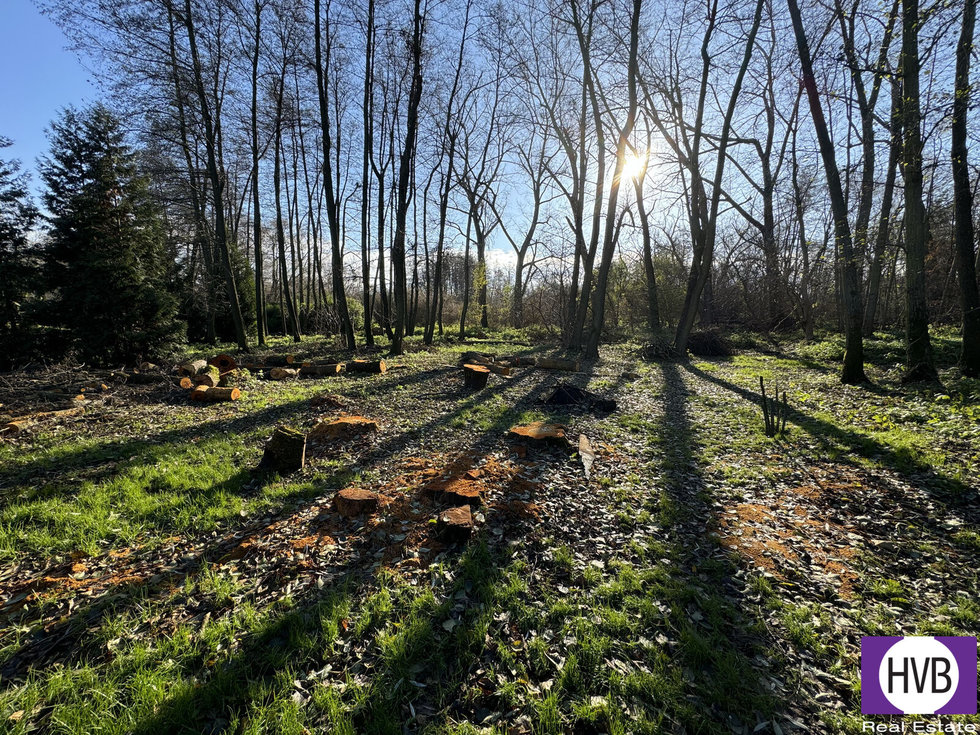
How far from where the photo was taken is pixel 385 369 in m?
11.0

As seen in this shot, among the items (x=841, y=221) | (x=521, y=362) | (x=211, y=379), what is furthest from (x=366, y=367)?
(x=841, y=221)

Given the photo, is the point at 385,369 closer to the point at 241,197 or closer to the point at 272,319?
the point at 272,319

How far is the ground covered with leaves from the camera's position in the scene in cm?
211

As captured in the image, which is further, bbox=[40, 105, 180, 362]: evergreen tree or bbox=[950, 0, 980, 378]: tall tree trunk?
bbox=[40, 105, 180, 362]: evergreen tree

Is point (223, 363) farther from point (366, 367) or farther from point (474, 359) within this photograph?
point (474, 359)

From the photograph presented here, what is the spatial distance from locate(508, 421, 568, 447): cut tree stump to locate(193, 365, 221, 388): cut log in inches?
262

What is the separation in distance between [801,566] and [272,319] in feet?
90.8

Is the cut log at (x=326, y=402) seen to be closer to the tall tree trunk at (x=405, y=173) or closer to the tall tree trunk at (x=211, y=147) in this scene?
the tall tree trunk at (x=405, y=173)

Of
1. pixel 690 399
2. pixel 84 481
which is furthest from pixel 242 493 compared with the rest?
pixel 690 399

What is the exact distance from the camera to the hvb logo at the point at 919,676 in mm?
2088

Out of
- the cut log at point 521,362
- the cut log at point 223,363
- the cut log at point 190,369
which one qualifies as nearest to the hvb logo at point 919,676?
the cut log at point 521,362

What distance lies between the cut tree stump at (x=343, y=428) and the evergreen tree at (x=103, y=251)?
26.3 feet

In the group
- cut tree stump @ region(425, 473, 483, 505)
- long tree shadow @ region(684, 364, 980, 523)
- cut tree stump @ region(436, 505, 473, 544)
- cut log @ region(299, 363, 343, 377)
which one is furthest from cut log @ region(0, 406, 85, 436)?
long tree shadow @ region(684, 364, 980, 523)

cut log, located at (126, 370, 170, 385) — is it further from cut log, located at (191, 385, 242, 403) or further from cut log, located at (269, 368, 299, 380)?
cut log, located at (269, 368, 299, 380)
